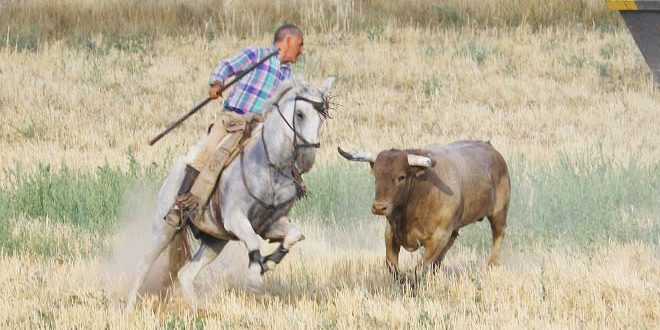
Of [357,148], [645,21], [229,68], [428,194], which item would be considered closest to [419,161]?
[428,194]

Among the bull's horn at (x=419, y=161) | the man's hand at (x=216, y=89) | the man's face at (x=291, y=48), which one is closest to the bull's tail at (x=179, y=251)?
the man's hand at (x=216, y=89)

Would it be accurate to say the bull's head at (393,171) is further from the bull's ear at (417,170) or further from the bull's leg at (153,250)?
the bull's leg at (153,250)

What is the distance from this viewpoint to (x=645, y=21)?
1291 cm

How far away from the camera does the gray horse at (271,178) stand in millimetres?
8805

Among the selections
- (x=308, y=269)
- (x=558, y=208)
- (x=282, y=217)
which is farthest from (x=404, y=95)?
(x=282, y=217)

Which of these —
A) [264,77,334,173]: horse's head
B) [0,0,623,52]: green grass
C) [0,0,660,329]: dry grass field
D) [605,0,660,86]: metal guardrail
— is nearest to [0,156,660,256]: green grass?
[0,0,660,329]: dry grass field

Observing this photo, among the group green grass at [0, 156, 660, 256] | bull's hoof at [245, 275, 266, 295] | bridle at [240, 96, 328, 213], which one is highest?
bridle at [240, 96, 328, 213]

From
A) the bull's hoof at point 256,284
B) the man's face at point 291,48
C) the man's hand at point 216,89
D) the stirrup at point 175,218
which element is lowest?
the bull's hoof at point 256,284

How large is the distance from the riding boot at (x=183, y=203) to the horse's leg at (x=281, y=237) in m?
0.53

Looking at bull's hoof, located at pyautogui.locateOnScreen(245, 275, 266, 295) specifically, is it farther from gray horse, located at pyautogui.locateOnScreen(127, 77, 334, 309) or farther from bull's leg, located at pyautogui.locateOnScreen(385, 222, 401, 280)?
bull's leg, located at pyautogui.locateOnScreen(385, 222, 401, 280)

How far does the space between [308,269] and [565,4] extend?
1707 centimetres

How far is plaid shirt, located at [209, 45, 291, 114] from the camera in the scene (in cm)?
928

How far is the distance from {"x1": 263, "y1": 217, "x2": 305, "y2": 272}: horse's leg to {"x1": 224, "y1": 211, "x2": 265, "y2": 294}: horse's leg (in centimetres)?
6

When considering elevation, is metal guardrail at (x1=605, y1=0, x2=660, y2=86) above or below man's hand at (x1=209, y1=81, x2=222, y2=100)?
below
